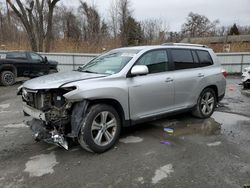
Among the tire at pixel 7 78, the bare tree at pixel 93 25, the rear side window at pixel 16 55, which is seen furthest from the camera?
the bare tree at pixel 93 25

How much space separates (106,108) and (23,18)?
21375 mm

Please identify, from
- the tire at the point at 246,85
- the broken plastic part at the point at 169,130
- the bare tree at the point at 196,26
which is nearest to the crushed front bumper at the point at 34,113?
the broken plastic part at the point at 169,130

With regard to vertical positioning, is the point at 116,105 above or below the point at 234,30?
below

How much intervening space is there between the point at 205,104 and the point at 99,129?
3169mm

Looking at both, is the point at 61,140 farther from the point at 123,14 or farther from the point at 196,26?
the point at 196,26

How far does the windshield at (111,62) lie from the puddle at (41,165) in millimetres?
1772

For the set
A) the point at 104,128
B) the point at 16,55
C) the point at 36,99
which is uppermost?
the point at 16,55

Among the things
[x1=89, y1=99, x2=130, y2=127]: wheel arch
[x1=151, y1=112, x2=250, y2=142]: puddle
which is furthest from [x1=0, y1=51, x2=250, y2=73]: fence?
[x1=89, y1=99, x2=130, y2=127]: wheel arch

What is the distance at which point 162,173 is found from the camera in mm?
3590

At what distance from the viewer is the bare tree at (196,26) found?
204 ft

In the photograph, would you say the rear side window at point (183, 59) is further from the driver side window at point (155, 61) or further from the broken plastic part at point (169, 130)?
the broken plastic part at point (169, 130)

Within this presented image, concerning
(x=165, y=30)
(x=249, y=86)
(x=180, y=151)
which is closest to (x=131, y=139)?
(x=180, y=151)

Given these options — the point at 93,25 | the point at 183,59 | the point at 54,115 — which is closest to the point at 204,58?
the point at 183,59

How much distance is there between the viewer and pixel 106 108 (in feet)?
14.0
